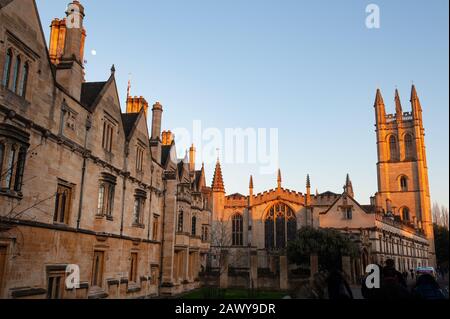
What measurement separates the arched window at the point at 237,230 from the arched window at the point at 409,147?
1667 inches

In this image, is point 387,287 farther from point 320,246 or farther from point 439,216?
point 439,216

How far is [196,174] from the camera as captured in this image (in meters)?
50.5

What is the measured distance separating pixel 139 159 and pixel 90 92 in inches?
231

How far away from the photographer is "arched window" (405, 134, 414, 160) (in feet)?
268

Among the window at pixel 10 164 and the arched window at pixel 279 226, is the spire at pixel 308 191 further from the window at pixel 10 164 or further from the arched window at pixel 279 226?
the window at pixel 10 164

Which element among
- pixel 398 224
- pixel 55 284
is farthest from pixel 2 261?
pixel 398 224

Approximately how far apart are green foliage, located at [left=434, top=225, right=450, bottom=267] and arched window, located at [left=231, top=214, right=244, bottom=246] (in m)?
48.1

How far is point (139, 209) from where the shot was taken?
2550 cm

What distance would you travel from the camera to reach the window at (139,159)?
25742 millimetres

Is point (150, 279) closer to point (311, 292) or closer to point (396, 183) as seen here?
point (311, 292)

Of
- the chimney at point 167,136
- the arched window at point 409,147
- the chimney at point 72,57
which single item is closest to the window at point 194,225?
the chimney at point 167,136

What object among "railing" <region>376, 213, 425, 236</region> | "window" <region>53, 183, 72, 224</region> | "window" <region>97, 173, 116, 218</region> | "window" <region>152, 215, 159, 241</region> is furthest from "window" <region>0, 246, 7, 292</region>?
"railing" <region>376, 213, 425, 236</region>

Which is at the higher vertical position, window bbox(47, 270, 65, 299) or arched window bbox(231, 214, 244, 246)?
arched window bbox(231, 214, 244, 246)

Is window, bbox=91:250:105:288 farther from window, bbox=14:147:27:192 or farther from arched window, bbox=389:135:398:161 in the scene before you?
arched window, bbox=389:135:398:161
